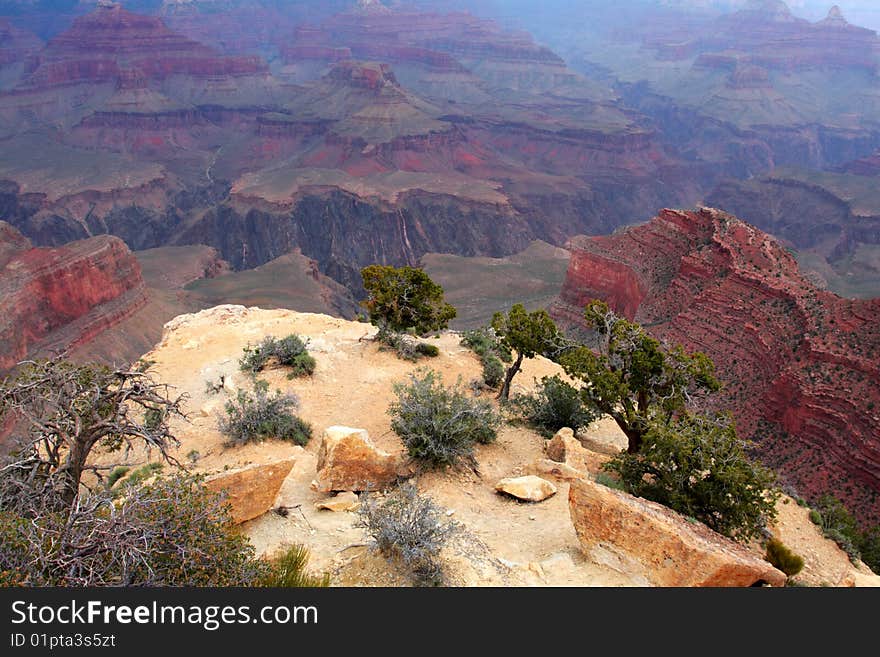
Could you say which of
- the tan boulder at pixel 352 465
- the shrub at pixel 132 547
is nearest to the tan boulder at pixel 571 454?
the tan boulder at pixel 352 465

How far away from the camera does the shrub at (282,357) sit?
23516 mm

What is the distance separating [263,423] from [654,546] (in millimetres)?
11939

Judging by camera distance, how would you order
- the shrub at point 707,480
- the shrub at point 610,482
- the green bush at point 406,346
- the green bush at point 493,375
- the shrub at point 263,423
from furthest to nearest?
1. the green bush at point 406,346
2. the green bush at point 493,375
3. the shrub at point 263,423
4. the shrub at point 610,482
5. the shrub at point 707,480

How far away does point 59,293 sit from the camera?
1845 inches

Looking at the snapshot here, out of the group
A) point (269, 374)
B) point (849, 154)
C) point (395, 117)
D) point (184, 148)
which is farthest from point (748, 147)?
point (269, 374)

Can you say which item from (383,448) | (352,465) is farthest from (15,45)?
(352,465)

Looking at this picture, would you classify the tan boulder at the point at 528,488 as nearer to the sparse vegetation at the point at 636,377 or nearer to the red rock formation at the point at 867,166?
the sparse vegetation at the point at 636,377

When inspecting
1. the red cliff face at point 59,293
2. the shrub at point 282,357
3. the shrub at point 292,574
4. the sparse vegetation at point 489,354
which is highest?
the shrub at point 292,574

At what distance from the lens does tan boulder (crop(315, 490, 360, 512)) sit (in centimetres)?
1311

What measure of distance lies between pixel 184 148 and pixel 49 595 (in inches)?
5827

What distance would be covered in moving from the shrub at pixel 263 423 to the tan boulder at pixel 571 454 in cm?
735

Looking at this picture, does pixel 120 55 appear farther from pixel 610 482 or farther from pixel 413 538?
pixel 413 538

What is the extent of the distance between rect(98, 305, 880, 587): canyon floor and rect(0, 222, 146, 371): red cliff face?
721 inches

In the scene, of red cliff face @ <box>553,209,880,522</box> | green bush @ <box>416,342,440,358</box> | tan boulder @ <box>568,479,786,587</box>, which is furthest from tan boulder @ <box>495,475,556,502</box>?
red cliff face @ <box>553,209,880,522</box>
